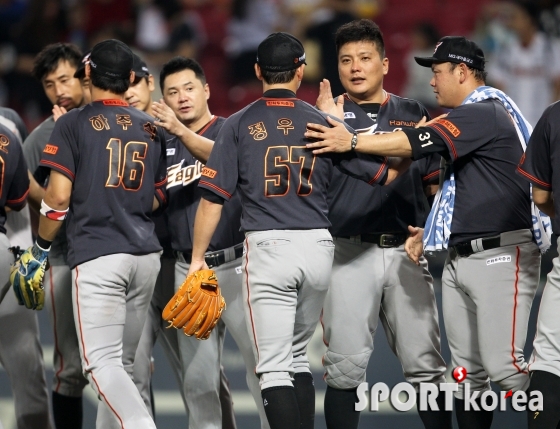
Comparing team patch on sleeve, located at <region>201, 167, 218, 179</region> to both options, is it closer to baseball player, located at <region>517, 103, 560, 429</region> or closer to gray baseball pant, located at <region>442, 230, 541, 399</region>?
gray baseball pant, located at <region>442, 230, 541, 399</region>

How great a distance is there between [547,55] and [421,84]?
1.25 metres

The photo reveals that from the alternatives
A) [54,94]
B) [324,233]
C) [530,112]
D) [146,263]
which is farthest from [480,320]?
[530,112]

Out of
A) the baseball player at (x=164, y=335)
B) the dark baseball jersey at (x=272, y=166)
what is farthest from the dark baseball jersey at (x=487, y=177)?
the baseball player at (x=164, y=335)

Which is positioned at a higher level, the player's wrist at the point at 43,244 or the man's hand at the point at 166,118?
the man's hand at the point at 166,118

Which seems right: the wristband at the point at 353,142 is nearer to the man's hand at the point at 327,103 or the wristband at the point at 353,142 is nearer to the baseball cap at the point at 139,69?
the man's hand at the point at 327,103

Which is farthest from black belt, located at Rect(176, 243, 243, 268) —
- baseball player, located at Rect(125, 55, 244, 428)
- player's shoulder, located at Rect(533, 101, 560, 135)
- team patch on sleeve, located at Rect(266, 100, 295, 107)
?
player's shoulder, located at Rect(533, 101, 560, 135)

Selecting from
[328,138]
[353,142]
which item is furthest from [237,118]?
[353,142]

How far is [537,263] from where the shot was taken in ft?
12.1

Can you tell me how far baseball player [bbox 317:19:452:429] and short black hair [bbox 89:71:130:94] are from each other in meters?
0.97

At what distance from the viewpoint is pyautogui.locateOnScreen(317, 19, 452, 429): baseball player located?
390 cm

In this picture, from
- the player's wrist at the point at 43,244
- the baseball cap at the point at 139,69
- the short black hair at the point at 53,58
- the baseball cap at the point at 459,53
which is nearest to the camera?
the player's wrist at the point at 43,244

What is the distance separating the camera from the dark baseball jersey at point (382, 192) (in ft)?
13.1

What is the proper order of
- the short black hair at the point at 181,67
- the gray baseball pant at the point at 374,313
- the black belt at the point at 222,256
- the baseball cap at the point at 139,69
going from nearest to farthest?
the gray baseball pant at the point at 374,313
the black belt at the point at 222,256
the short black hair at the point at 181,67
the baseball cap at the point at 139,69

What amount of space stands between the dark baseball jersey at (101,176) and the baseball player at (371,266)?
38.8 inches
